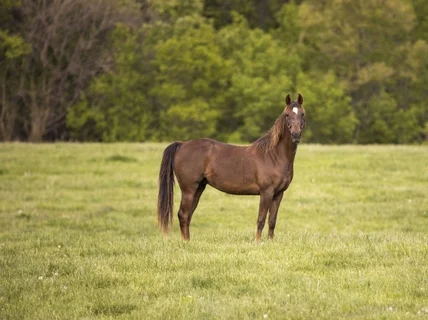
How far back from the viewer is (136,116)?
200 ft

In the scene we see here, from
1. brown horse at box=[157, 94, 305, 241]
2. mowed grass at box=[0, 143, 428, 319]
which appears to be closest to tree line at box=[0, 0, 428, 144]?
mowed grass at box=[0, 143, 428, 319]

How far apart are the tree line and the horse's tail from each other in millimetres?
41493

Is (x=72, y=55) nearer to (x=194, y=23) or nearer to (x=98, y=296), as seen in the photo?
(x=194, y=23)

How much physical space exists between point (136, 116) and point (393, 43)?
2130 centimetres

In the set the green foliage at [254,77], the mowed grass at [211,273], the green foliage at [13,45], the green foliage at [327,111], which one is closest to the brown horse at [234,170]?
the mowed grass at [211,273]

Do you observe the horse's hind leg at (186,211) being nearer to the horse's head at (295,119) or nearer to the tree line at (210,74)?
the horse's head at (295,119)

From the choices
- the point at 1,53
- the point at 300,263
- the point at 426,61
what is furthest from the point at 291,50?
the point at 300,263

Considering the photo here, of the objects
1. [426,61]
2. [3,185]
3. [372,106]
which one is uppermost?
[426,61]

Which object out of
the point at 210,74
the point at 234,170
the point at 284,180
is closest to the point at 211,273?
the point at 284,180

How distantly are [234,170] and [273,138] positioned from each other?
2.80 feet

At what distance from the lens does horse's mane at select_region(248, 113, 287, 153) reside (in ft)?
41.3

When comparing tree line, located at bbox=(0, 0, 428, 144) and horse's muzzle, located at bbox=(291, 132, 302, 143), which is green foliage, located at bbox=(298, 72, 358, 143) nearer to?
tree line, located at bbox=(0, 0, 428, 144)

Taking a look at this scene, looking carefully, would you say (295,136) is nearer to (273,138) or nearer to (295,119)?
(295,119)

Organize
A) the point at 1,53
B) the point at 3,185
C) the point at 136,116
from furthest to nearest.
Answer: the point at 136,116 < the point at 1,53 < the point at 3,185
